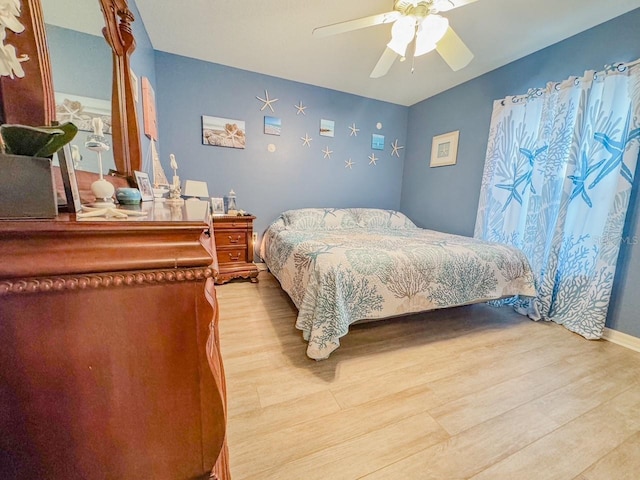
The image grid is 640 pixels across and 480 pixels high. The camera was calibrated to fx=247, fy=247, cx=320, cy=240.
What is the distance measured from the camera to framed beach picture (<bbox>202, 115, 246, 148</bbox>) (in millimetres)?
2838

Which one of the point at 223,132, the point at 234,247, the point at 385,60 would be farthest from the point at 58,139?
the point at 223,132

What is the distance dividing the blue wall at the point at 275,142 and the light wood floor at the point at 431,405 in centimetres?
181

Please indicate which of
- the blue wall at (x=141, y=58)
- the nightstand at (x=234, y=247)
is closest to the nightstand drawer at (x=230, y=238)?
the nightstand at (x=234, y=247)

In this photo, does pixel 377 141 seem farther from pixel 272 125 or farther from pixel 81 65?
pixel 81 65

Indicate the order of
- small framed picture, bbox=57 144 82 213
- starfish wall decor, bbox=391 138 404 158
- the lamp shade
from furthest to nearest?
starfish wall decor, bbox=391 138 404 158
the lamp shade
small framed picture, bbox=57 144 82 213

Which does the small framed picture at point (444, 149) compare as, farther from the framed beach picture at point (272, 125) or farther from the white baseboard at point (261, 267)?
the white baseboard at point (261, 267)

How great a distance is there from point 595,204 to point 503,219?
680 mm

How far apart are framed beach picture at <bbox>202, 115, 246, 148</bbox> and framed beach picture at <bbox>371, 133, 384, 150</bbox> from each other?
183 centimetres

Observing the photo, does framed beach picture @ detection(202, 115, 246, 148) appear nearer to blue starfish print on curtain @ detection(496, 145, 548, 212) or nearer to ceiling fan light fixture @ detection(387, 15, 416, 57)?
ceiling fan light fixture @ detection(387, 15, 416, 57)

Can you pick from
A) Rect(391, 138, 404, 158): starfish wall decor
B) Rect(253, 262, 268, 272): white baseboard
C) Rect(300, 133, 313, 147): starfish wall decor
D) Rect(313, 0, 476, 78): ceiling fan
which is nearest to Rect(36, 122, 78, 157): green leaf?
Rect(313, 0, 476, 78): ceiling fan

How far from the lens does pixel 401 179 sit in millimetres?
3947

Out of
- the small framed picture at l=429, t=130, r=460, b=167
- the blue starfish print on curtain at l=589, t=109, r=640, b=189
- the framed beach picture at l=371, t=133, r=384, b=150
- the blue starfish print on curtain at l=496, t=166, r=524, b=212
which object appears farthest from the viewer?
the framed beach picture at l=371, t=133, r=384, b=150

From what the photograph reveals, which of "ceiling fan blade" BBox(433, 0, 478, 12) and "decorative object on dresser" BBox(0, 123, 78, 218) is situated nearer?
"decorative object on dresser" BBox(0, 123, 78, 218)

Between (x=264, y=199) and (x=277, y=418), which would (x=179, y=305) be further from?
(x=264, y=199)
